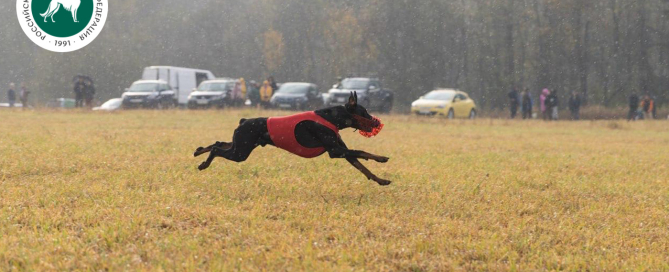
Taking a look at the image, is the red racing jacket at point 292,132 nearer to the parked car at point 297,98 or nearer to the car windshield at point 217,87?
the parked car at point 297,98

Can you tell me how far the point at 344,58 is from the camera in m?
54.3

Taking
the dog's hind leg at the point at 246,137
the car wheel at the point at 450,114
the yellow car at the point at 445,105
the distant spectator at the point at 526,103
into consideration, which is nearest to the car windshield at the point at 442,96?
the yellow car at the point at 445,105

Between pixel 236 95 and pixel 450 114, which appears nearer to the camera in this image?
pixel 450 114

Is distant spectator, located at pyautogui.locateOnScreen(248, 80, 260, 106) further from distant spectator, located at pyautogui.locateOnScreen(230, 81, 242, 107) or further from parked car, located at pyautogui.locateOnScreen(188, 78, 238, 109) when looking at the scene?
parked car, located at pyautogui.locateOnScreen(188, 78, 238, 109)

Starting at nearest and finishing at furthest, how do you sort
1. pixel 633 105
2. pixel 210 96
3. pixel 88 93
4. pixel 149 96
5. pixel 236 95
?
pixel 149 96
pixel 88 93
pixel 210 96
pixel 236 95
pixel 633 105

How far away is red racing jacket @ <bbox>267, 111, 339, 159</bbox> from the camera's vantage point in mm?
6266

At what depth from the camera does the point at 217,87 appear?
3259 centimetres

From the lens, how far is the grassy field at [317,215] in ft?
14.3

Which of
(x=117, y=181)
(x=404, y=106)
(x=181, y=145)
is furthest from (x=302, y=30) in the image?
(x=117, y=181)

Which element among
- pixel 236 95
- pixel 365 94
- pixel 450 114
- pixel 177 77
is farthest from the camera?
pixel 177 77

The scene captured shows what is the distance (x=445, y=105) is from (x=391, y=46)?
22.0 meters

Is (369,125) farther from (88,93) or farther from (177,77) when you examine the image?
(177,77)

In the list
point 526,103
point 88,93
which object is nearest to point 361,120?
point 526,103

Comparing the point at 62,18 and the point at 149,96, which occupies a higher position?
the point at 62,18
